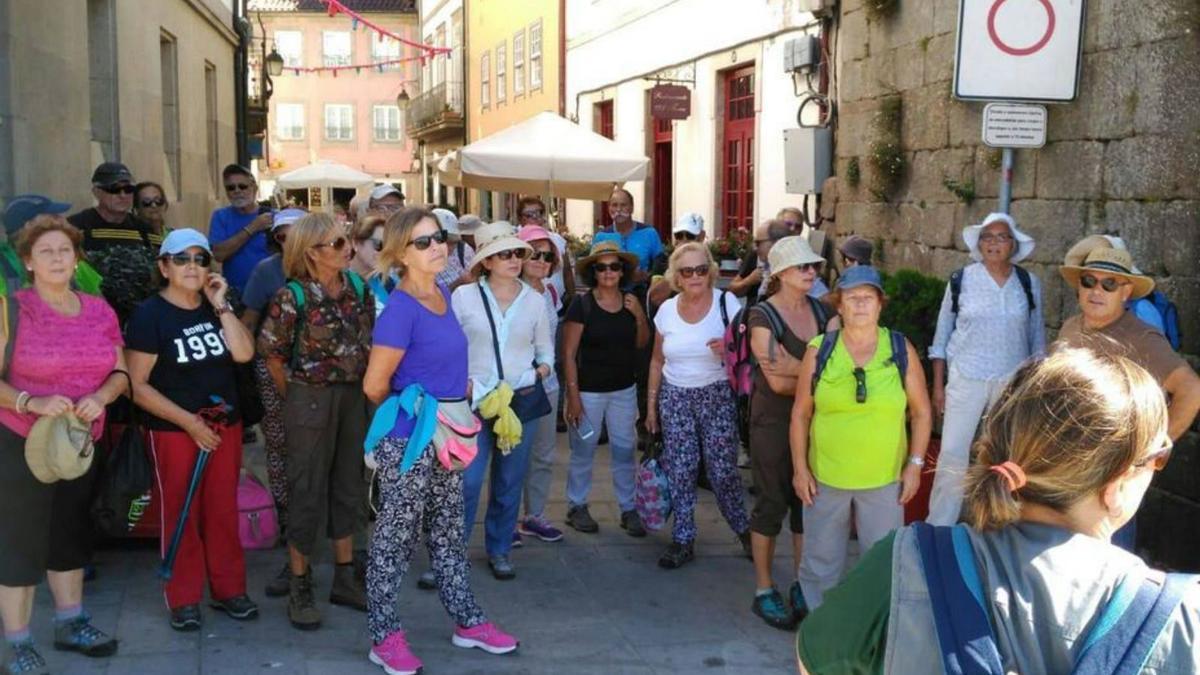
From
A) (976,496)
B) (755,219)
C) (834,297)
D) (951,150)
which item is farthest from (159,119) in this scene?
(976,496)

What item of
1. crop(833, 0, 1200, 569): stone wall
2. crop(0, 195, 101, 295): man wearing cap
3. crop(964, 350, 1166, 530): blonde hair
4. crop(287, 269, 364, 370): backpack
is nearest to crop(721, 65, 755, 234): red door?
crop(833, 0, 1200, 569): stone wall

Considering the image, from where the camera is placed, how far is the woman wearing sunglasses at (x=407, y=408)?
4219 mm

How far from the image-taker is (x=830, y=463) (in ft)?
14.6

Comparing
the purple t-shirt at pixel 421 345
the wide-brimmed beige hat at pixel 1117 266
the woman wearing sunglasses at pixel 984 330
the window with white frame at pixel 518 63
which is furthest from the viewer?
the window with white frame at pixel 518 63

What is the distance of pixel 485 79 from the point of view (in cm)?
2877

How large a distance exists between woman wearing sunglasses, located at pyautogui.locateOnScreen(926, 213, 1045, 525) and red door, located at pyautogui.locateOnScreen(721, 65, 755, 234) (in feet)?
24.5

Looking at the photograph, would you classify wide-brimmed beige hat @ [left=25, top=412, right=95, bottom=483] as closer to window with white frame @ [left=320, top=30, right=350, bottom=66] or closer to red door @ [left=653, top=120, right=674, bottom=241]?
red door @ [left=653, top=120, right=674, bottom=241]

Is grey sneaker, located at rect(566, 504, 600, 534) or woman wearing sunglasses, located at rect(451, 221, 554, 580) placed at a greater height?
woman wearing sunglasses, located at rect(451, 221, 554, 580)

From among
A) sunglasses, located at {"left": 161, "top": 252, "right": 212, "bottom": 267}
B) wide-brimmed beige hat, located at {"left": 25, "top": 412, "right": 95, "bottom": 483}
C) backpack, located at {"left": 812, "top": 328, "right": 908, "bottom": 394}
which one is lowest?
wide-brimmed beige hat, located at {"left": 25, "top": 412, "right": 95, "bottom": 483}

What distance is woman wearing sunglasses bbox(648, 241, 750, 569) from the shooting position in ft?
18.3

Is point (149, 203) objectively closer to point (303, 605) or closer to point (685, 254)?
point (303, 605)

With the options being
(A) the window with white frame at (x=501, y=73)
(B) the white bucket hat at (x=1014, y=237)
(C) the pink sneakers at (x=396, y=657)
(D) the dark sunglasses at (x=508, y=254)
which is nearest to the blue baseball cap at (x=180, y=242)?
(D) the dark sunglasses at (x=508, y=254)

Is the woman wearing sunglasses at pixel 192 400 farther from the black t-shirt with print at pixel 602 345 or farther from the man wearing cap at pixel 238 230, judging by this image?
the man wearing cap at pixel 238 230

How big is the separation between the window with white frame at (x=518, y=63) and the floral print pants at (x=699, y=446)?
2006 cm
